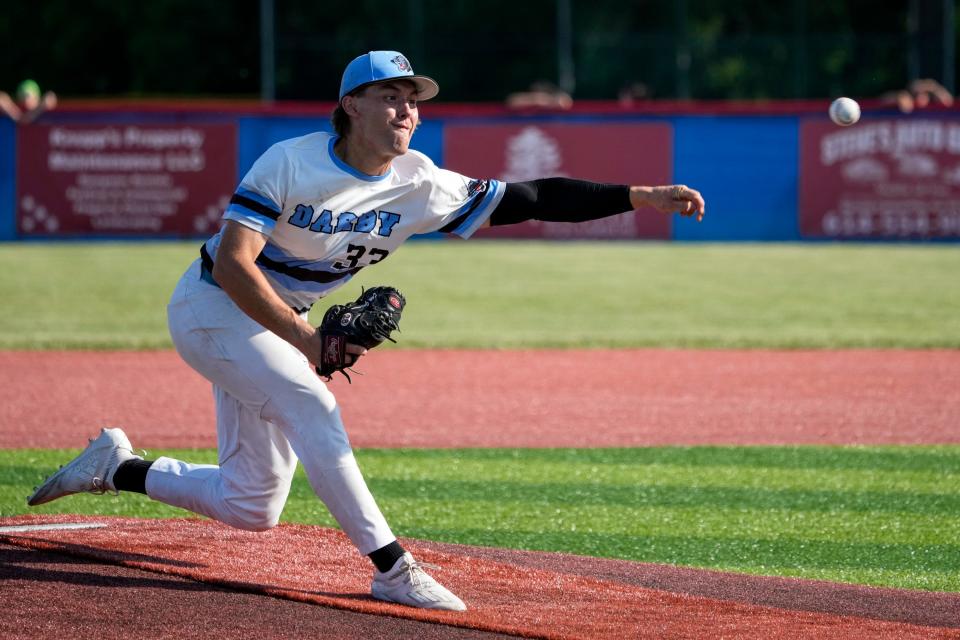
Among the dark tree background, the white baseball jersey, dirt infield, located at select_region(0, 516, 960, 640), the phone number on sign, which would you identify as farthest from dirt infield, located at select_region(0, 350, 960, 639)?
the dark tree background

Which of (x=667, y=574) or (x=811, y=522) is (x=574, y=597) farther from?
(x=811, y=522)

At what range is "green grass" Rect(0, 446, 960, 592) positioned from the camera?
214 inches

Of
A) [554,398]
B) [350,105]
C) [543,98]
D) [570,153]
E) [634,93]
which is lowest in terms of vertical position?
[554,398]

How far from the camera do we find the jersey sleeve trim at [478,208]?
5.02m

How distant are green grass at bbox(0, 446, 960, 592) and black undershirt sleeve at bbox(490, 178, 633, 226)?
1.33 metres

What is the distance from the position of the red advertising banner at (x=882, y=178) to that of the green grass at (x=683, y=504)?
1381 cm

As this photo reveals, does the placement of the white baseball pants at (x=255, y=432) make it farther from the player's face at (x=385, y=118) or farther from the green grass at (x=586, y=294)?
the green grass at (x=586, y=294)

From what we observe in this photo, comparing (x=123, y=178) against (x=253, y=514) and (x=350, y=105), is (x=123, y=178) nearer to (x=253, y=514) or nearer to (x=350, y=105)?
(x=253, y=514)

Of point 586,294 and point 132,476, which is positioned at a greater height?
point 132,476

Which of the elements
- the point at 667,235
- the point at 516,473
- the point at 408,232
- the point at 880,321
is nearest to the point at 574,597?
the point at 408,232

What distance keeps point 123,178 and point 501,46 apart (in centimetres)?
1428

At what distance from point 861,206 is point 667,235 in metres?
2.93

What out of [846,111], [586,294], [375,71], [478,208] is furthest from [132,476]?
[586,294]

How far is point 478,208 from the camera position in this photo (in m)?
5.03
